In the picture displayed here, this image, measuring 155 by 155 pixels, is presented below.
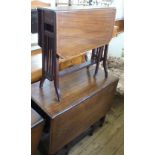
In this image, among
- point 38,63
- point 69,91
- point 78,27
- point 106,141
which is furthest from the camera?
point 106,141

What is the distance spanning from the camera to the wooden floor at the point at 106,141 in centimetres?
168

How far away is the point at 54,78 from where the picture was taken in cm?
126

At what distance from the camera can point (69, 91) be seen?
56.3 inches

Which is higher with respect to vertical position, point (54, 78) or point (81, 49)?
point (81, 49)

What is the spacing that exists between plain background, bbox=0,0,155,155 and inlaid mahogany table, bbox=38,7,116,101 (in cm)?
59

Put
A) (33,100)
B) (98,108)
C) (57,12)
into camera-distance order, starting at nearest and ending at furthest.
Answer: (57,12) → (33,100) → (98,108)
